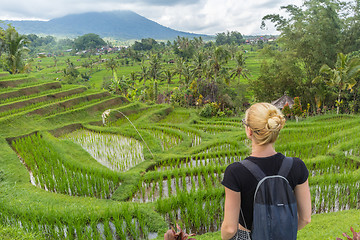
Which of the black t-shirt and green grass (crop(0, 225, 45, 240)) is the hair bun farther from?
green grass (crop(0, 225, 45, 240))

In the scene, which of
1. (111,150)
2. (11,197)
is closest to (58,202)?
(11,197)

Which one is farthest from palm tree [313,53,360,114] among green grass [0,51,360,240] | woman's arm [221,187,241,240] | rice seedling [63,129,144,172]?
woman's arm [221,187,241,240]

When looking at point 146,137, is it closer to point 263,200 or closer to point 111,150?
point 111,150

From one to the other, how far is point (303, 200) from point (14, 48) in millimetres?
21147

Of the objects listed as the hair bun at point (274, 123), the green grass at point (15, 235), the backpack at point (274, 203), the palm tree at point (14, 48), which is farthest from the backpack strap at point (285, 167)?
the palm tree at point (14, 48)

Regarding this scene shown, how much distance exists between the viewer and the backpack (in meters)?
1.57

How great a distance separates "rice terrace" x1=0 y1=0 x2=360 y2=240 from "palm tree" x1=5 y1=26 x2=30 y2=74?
3.2 inches

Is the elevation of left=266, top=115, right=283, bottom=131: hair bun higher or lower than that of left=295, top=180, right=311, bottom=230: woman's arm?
higher

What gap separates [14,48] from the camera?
17.7 meters

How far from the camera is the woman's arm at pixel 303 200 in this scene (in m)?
1.69

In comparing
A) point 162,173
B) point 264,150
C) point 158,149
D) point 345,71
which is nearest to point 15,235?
point 162,173

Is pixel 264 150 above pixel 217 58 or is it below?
below

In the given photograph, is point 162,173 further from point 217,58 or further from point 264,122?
point 217,58

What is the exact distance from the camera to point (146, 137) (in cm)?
1001
